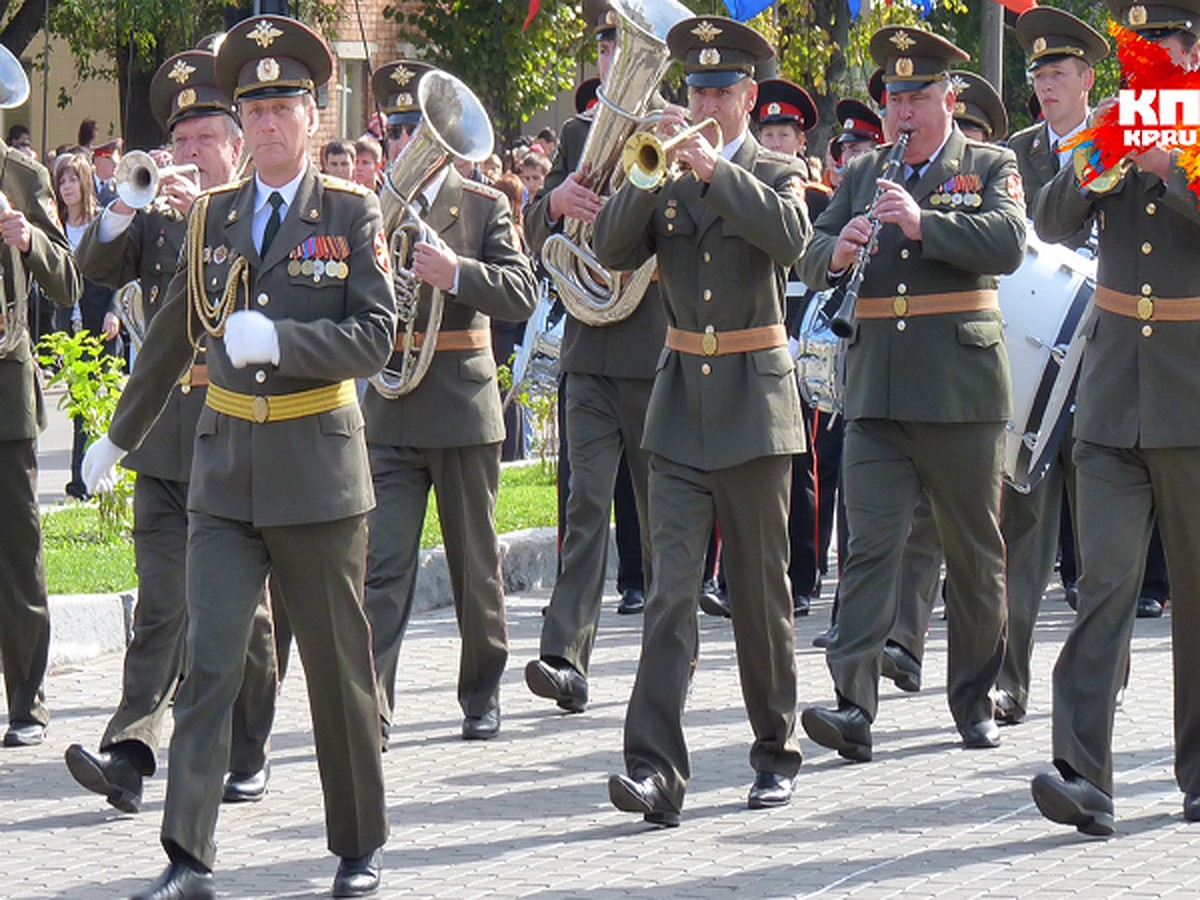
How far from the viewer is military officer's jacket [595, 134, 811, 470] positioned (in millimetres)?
7129

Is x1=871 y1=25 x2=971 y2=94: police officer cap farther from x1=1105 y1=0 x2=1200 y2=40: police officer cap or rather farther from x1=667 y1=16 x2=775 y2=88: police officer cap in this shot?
x1=1105 y1=0 x2=1200 y2=40: police officer cap

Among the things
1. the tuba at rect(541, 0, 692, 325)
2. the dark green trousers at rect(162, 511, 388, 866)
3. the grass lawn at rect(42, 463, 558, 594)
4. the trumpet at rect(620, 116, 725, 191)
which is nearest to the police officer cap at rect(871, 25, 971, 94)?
the tuba at rect(541, 0, 692, 325)

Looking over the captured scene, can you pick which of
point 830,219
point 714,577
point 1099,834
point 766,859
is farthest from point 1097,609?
point 714,577

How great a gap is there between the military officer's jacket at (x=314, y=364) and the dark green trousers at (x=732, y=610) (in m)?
1.07

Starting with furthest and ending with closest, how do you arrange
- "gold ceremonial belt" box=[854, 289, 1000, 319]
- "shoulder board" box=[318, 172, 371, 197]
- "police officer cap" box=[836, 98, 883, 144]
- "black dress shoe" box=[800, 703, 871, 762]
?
"police officer cap" box=[836, 98, 883, 144] → "gold ceremonial belt" box=[854, 289, 1000, 319] → "black dress shoe" box=[800, 703, 871, 762] → "shoulder board" box=[318, 172, 371, 197]

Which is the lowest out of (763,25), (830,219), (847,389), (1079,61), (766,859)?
(766,859)

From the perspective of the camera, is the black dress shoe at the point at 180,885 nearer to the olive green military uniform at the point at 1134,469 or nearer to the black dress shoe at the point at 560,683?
the olive green military uniform at the point at 1134,469

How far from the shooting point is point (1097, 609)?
22.7ft

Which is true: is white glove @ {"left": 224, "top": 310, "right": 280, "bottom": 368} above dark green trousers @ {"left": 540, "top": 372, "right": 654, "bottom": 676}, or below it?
above

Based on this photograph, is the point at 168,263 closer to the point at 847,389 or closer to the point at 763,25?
the point at 847,389

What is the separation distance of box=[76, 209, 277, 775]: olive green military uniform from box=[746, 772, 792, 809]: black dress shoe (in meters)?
1.43

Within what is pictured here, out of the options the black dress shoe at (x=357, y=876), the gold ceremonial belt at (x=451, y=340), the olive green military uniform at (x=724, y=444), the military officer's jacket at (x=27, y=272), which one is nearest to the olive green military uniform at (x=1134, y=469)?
the olive green military uniform at (x=724, y=444)

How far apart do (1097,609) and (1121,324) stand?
83 centimetres

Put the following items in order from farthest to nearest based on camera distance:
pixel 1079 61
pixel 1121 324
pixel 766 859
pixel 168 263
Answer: pixel 1079 61, pixel 168 263, pixel 1121 324, pixel 766 859
